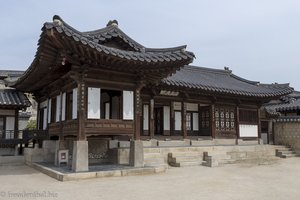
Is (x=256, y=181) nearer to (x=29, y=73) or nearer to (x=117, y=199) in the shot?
(x=117, y=199)

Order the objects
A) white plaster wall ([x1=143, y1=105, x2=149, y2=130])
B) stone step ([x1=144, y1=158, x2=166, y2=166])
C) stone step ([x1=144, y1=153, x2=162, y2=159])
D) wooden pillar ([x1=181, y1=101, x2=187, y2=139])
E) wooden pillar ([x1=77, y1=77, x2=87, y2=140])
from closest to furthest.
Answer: wooden pillar ([x1=77, y1=77, x2=87, y2=140]) < stone step ([x1=144, y1=158, x2=166, y2=166]) < stone step ([x1=144, y1=153, x2=162, y2=159]) < white plaster wall ([x1=143, y1=105, x2=149, y2=130]) < wooden pillar ([x1=181, y1=101, x2=187, y2=139])

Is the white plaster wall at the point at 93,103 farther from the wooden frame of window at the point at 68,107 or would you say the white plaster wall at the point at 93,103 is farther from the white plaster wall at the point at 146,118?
the white plaster wall at the point at 146,118

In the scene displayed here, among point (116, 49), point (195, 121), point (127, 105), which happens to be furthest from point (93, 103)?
point (195, 121)

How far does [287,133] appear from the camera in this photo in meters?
25.7

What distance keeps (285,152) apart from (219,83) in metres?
7.30

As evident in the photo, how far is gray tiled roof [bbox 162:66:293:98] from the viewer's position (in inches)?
763

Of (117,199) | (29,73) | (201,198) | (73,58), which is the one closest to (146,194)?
(117,199)

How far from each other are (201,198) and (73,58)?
22.8 ft

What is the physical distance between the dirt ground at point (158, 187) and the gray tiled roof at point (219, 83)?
309 inches

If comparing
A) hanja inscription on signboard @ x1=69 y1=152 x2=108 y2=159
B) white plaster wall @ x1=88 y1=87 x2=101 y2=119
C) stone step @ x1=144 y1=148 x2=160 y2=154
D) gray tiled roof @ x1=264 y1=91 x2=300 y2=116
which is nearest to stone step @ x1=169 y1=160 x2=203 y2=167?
stone step @ x1=144 y1=148 x2=160 y2=154

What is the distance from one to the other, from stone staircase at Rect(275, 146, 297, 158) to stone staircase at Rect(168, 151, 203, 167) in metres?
8.38

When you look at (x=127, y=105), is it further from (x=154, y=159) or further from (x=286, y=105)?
(x=286, y=105)

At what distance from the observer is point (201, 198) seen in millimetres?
8062

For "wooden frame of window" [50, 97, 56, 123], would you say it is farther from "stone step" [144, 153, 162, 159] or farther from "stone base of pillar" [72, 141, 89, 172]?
"stone step" [144, 153, 162, 159]
